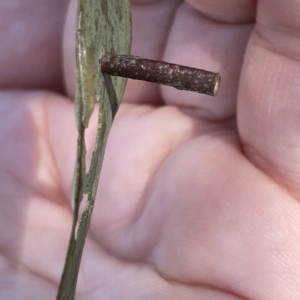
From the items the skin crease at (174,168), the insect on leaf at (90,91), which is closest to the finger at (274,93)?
the skin crease at (174,168)

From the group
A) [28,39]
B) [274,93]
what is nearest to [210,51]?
[274,93]

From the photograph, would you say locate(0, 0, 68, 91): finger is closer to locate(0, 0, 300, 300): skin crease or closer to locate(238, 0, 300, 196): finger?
locate(0, 0, 300, 300): skin crease

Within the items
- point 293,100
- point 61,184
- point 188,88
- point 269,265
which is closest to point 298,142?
point 293,100

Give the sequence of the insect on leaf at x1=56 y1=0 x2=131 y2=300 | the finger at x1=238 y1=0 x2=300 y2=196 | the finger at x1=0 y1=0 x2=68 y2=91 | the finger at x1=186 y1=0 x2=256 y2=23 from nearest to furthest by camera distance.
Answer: the insect on leaf at x1=56 y1=0 x2=131 y2=300 < the finger at x1=238 y1=0 x2=300 y2=196 < the finger at x1=186 y1=0 x2=256 y2=23 < the finger at x1=0 y1=0 x2=68 y2=91

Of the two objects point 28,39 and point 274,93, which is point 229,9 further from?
point 28,39

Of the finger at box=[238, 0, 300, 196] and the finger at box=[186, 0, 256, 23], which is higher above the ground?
the finger at box=[186, 0, 256, 23]

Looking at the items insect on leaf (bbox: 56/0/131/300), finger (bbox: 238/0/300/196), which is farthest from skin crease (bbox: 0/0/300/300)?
insect on leaf (bbox: 56/0/131/300)
